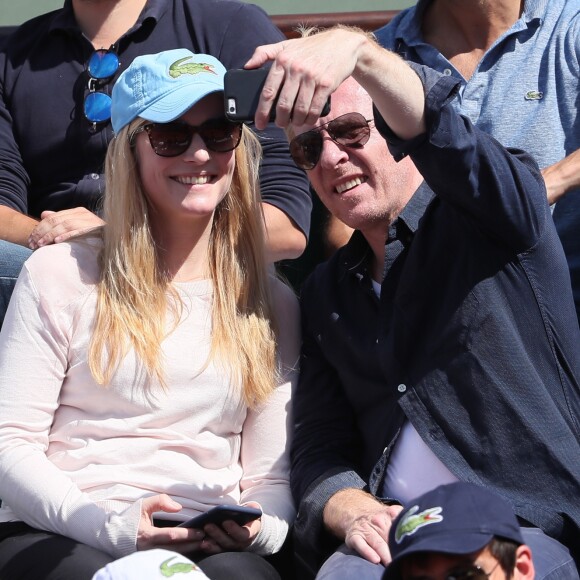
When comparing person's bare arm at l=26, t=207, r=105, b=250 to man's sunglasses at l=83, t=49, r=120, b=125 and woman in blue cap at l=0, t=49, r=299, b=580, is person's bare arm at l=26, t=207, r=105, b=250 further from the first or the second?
man's sunglasses at l=83, t=49, r=120, b=125

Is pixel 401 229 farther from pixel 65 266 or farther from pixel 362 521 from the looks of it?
pixel 65 266

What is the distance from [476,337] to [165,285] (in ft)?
2.68

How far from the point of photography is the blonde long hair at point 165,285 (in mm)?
2750

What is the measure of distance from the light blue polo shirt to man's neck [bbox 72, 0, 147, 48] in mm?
943

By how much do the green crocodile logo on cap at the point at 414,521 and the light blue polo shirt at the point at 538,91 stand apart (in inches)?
50.2

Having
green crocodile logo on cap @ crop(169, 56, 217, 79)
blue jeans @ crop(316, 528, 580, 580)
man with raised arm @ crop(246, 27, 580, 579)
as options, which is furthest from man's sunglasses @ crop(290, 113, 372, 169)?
blue jeans @ crop(316, 528, 580, 580)

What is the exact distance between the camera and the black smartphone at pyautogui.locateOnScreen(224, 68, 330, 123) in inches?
85.9

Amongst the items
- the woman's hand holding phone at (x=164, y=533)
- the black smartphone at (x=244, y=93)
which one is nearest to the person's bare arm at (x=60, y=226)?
the woman's hand holding phone at (x=164, y=533)

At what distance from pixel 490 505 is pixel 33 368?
45.6 inches

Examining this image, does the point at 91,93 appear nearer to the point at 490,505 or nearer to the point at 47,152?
the point at 47,152

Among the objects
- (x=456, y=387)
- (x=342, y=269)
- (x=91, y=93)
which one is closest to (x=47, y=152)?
(x=91, y=93)

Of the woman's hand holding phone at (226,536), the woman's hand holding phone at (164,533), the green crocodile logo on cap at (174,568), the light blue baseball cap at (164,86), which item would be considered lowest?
the woman's hand holding phone at (226,536)

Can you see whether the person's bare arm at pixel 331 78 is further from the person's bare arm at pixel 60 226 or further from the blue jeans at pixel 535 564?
the person's bare arm at pixel 60 226

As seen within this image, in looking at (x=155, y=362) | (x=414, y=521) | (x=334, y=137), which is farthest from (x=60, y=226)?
(x=414, y=521)
